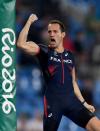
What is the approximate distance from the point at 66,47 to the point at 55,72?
235 inches

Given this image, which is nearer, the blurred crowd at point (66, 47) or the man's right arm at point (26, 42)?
the man's right arm at point (26, 42)

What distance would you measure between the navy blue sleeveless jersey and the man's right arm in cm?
12

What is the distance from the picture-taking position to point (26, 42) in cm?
1030

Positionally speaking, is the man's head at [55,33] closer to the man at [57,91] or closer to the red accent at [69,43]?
the man at [57,91]

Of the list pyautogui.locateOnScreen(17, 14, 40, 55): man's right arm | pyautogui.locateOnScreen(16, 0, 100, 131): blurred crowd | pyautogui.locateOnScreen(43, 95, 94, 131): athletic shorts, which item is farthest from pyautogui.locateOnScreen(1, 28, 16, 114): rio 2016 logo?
pyautogui.locateOnScreen(16, 0, 100, 131): blurred crowd

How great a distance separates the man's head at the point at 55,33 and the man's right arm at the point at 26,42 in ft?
0.90

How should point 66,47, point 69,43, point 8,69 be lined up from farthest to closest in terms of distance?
point 69,43 → point 66,47 → point 8,69

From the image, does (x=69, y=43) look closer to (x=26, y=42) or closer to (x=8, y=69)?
(x=26, y=42)

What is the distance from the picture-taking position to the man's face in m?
10.5

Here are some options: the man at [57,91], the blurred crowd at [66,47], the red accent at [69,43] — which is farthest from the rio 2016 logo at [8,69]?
the red accent at [69,43]

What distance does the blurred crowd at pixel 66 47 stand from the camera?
15109 millimetres

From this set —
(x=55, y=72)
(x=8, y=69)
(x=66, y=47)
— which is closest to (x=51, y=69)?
(x=55, y=72)

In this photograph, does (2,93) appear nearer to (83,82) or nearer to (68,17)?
(83,82)

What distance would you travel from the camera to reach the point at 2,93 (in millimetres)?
9898
